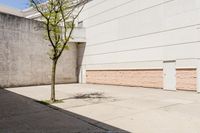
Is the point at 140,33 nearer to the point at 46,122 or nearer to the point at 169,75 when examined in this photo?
the point at 169,75

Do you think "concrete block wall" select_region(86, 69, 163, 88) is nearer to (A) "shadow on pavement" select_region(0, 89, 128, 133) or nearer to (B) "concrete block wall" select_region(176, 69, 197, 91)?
(B) "concrete block wall" select_region(176, 69, 197, 91)

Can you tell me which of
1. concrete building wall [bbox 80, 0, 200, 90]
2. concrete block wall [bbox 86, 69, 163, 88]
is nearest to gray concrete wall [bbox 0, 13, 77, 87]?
concrete block wall [bbox 86, 69, 163, 88]

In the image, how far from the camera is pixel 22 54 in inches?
800

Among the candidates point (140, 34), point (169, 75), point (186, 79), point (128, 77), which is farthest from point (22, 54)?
point (186, 79)

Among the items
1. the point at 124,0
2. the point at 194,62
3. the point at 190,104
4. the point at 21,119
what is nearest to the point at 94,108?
the point at 21,119

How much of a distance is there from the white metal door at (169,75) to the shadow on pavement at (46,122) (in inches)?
353

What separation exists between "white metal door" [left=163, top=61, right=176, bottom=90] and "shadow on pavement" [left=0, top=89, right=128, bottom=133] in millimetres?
8962

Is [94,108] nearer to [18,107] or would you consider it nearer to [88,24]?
[18,107]

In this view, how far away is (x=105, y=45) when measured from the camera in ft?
71.4

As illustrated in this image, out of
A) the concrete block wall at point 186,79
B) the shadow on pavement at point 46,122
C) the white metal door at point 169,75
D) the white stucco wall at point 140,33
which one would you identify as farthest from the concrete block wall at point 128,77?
the shadow on pavement at point 46,122

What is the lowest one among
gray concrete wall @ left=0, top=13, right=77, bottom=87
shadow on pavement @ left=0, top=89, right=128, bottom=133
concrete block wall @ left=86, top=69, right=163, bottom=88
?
shadow on pavement @ left=0, top=89, right=128, bottom=133

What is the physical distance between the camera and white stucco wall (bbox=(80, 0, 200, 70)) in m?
14.9

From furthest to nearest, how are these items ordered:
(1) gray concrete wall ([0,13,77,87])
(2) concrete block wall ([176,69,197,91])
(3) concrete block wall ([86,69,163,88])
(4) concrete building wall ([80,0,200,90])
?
(1) gray concrete wall ([0,13,77,87]) → (3) concrete block wall ([86,69,163,88]) → (4) concrete building wall ([80,0,200,90]) → (2) concrete block wall ([176,69,197,91])

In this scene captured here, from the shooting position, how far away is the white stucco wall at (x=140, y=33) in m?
14.9
